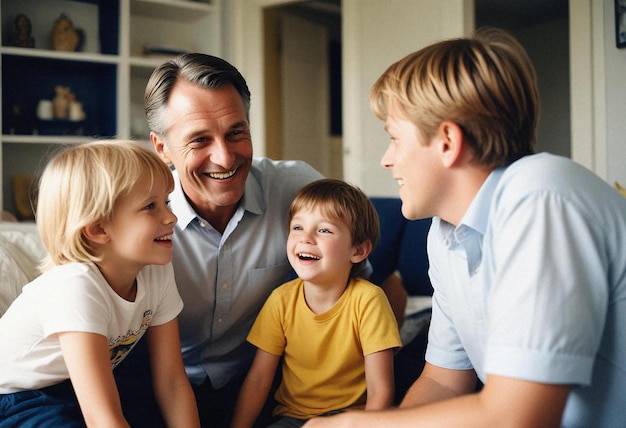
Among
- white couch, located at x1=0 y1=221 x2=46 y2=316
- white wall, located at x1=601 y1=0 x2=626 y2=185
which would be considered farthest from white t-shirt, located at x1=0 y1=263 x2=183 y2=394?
white wall, located at x1=601 y1=0 x2=626 y2=185

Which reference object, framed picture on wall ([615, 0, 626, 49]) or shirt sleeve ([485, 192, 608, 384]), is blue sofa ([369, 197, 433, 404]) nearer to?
shirt sleeve ([485, 192, 608, 384])

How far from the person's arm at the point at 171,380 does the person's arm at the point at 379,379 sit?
383mm

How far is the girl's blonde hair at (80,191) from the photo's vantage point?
1.30 metres

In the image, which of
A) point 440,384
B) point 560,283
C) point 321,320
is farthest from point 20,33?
point 560,283

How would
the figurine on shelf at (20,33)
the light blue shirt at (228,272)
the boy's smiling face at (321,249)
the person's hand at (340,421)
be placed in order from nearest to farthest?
1. the person's hand at (340,421)
2. the boy's smiling face at (321,249)
3. the light blue shirt at (228,272)
4. the figurine on shelf at (20,33)

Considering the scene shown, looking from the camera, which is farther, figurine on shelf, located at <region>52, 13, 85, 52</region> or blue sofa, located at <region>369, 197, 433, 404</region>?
figurine on shelf, located at <region>52, 13, 85, 52</region>

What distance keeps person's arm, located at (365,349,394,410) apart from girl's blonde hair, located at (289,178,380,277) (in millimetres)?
247

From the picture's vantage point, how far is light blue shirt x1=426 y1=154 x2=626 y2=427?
86 cm

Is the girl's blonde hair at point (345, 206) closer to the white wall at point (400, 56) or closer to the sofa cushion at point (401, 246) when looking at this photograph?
the sofa cushion at point (401, 246)

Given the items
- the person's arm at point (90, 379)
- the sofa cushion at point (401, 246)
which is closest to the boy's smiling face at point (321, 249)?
the person's arm at point (90, 379)

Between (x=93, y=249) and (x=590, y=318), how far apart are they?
3.01 ft

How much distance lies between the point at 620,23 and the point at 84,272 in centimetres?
348

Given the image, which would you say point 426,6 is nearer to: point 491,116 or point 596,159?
point 596,159

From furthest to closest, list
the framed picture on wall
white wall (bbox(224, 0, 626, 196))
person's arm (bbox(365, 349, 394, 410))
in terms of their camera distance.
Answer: white wall (bbox(224, 0, 626, 196))
the framed picture on wall
person's arm (bbox(365, 349, 394, 410))
